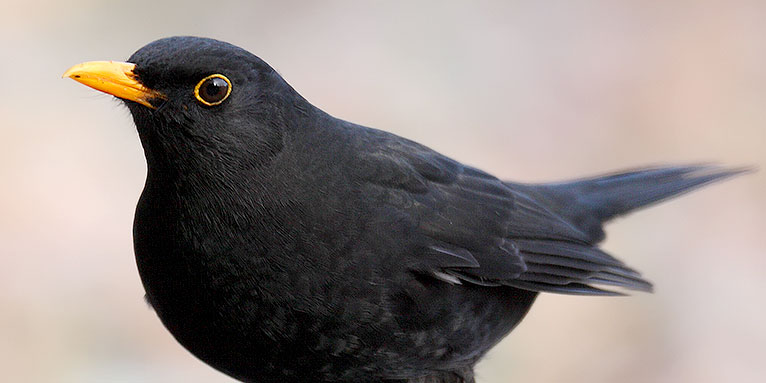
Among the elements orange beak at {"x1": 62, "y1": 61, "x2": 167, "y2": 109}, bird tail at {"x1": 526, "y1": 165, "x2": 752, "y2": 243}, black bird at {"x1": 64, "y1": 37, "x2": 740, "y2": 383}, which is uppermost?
bird tail at {"x1": 526, "y1": 165, "x2": 752, "y2": 243}

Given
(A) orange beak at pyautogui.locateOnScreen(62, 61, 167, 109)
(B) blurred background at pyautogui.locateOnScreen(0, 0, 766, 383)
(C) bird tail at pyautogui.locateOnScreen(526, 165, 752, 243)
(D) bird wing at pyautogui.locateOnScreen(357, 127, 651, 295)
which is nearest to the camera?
(A) orange beak at pyautogui.locateOnScreen(62, 61, 167, 109)

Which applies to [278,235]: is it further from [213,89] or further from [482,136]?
[482,136]

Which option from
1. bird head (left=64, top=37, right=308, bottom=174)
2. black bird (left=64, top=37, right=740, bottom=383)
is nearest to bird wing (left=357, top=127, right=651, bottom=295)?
black bird (left=64, top=37, right=740, bottom=383)

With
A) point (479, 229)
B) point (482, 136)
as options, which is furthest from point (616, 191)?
point (482, 136)

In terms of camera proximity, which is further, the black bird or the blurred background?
the blurred background

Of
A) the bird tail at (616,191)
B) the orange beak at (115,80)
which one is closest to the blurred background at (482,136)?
the bird tail at (616,191)

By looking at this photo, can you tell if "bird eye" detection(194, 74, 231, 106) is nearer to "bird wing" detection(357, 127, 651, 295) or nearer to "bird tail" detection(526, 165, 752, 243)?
"bird wing" detection(357, 127, 651, 295)

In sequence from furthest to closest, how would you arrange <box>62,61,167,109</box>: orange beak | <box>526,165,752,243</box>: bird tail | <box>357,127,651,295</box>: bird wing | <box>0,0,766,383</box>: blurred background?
<box>0,0,766,383</box>: blurred background, <box>526,165,752,243</box>: bird tail, <box>357,127,651,295</box>: bird wing, <box>62,61,167,109</box>: orange beak
